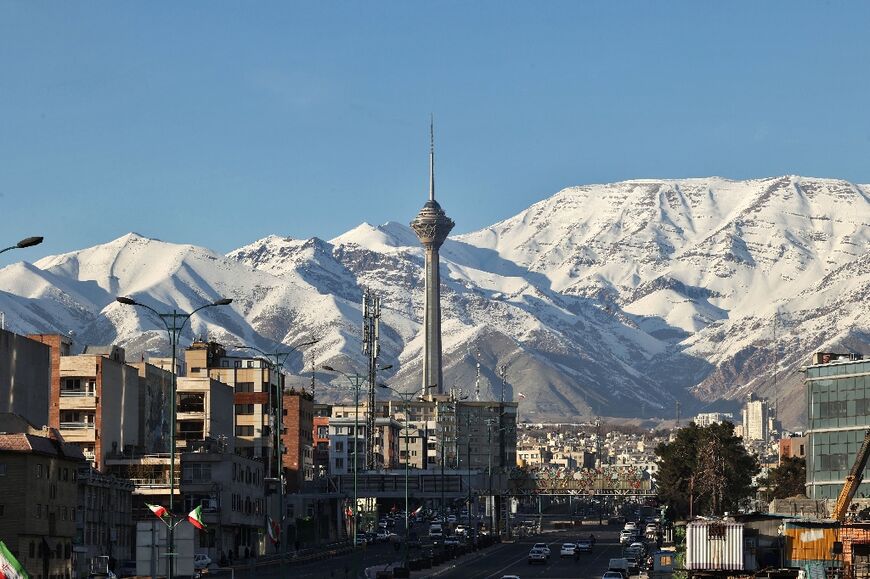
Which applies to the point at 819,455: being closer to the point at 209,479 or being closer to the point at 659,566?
the point at 659,566

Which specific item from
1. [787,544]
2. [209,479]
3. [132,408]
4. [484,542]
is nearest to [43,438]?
[787,544]

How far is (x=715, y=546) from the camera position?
89.2 meters

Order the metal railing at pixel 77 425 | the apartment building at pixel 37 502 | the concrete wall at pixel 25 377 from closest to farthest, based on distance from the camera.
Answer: the apartment building at pixel 37 502
the concrete wall at pixel 25 377
the metal railing at pixel 77 425

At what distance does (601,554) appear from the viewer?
18388cm

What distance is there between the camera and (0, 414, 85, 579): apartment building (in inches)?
3450

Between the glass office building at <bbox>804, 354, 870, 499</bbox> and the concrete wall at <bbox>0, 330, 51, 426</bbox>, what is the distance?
5815 cm

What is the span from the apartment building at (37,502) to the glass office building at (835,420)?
56561 millimetres

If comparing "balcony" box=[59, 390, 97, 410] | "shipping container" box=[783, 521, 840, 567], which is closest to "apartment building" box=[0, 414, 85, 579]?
"shipping container" box=[783, 521, 840, 567]

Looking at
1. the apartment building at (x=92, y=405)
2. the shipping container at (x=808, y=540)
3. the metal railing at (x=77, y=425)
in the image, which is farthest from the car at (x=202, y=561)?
the shipping container at (x=808, y=540)

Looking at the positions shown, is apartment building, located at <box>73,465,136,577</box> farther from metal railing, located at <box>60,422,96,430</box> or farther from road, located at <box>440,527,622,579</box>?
road, located at <box>440,527,622,579</box>

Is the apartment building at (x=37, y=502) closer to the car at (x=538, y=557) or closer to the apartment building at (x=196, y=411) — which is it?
the car at (x=538, y=557)

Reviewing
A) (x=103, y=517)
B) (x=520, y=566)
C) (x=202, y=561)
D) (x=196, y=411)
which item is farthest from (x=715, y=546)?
(x=196, y=411)

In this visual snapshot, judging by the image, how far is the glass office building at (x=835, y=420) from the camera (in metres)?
132

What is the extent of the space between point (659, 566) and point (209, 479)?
54540 mm
